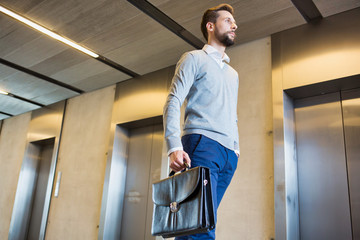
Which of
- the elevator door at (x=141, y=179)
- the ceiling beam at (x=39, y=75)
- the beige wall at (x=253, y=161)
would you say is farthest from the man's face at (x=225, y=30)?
the ceiling beam at (x=39, y=75)

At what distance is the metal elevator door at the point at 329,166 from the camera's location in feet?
8.63

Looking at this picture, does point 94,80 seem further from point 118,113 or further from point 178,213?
point 178,213

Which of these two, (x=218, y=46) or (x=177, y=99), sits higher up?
(x=218, y=46)

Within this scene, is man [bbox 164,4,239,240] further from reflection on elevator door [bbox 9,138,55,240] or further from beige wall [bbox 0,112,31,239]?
beige wall [bbox 0,112,31,239]

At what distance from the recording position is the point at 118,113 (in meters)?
4.39

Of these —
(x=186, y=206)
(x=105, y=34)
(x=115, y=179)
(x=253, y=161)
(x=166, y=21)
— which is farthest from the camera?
(x=115, y=179)

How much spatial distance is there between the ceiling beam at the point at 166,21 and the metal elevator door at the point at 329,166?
49.4 inches

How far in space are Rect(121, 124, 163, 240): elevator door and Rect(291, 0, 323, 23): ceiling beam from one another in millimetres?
1991

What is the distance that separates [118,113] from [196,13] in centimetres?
187

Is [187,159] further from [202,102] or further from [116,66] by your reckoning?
[116,66]

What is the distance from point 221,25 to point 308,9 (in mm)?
1483

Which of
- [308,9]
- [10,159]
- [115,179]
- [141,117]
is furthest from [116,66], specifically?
[10,159]

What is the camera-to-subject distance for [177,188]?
1.30 meters

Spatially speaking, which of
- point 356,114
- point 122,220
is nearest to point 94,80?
point 122,220
